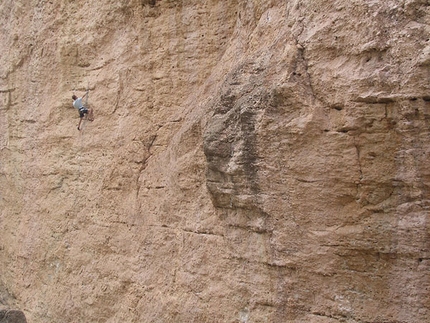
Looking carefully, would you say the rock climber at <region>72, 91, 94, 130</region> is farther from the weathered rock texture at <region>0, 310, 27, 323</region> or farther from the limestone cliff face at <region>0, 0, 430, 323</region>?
the weathered rock texture at <region>0, 310, 27, 323</region>

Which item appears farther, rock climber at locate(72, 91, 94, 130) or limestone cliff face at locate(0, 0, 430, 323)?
rock climber at locate(72, 91, 94, 130)

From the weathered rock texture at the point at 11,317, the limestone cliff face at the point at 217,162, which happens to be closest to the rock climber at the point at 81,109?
the limestone cliff face at the point at 217,162

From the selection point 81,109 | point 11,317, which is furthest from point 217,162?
point 11,317

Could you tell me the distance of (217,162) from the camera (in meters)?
3.66

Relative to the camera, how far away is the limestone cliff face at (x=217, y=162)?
2.93 metres

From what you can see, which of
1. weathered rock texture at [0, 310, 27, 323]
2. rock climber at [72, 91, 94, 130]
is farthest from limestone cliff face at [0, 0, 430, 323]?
weathered rock texture at [0, 310, 27, 323]

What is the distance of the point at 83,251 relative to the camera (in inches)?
201

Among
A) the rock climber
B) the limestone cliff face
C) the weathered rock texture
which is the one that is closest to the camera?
the limestone cliff face

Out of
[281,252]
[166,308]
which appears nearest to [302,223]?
[281,252]

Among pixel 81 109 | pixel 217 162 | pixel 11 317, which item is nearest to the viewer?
pixel 217 162

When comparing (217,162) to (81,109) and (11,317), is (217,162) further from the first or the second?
(11,317)

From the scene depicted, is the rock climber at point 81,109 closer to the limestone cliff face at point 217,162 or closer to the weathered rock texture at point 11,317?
the limestone cliff face at point 217,162

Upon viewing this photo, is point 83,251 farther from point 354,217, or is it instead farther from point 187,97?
point 354,217

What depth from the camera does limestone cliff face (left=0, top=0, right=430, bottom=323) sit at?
115 inches
